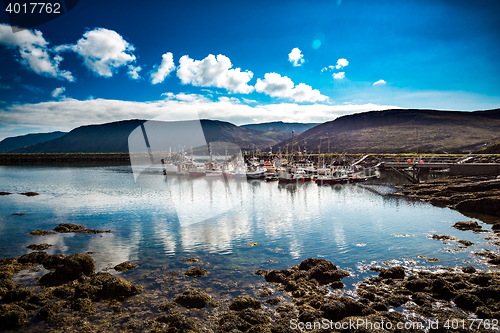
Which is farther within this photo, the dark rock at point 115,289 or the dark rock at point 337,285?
the dark rock at point 337,285

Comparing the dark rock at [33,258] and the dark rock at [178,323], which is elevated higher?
the dark rock at [33,258]

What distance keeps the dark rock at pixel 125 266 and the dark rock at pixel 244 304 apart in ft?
21.8

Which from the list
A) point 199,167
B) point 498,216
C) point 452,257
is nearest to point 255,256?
point 452,257

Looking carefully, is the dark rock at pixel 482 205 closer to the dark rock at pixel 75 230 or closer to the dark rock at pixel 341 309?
the dark rock at pixel 341 309

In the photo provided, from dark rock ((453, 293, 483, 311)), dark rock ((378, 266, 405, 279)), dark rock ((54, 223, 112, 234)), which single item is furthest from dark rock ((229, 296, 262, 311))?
dark rock ((54, 223, 112, 234))

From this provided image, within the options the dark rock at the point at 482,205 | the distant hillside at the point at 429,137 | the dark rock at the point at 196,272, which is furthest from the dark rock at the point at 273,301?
the distant hillside at the point at 429,137

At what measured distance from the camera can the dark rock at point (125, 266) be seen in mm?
14164

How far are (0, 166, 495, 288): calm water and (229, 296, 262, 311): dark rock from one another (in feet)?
11.5

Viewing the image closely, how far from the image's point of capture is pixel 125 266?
14391 millimetres

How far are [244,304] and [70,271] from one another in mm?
8298

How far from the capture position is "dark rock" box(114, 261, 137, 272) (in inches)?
558

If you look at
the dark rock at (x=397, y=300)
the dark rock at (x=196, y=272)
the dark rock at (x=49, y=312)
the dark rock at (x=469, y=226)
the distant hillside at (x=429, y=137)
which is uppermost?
the distant hillside at (x=429, y=137)

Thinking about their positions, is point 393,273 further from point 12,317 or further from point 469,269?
point 12,317

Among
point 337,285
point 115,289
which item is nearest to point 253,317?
point 337,285
